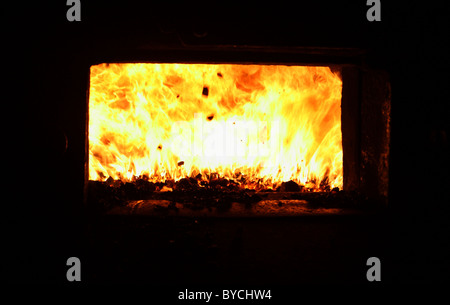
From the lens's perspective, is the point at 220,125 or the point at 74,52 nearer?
the point at 74,52

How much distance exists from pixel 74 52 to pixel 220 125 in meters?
1.64

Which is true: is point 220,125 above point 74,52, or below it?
below

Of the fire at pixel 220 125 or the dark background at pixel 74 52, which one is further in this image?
the fire at pixel 220 125

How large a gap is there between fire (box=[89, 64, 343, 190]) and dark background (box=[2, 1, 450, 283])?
2.93ft

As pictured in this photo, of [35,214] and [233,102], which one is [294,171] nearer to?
[233,102]

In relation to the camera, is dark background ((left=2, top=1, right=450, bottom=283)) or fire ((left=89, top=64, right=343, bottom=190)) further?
fire ((left=89, top=64, right=343, bottom=190))

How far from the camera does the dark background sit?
2.66 meters

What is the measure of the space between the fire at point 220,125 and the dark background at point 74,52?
893 mm

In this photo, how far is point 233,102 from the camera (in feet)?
12.6

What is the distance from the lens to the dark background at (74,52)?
2.66m

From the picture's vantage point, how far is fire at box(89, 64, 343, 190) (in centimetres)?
367

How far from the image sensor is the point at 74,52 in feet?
8.77
